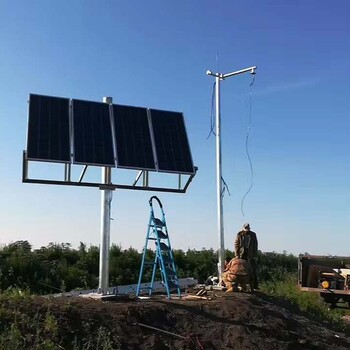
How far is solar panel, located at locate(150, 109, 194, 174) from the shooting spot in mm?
12859

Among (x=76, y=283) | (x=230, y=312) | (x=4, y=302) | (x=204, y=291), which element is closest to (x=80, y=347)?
(x=4, y=302)

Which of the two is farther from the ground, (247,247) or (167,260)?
(247,247)

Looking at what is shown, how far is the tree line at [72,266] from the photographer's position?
63.6 feet

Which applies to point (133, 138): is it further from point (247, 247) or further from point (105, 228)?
point (247, 247)

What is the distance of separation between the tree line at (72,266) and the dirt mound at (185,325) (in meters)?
7.29

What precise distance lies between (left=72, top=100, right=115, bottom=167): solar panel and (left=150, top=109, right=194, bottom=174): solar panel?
1151mm

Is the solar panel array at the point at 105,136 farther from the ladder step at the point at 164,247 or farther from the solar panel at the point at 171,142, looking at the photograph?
the ladder step at the point at 164,247

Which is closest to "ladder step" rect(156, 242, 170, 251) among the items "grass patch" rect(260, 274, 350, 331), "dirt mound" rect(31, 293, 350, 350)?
"dirt mound" rect(31, 293, 350, 350)

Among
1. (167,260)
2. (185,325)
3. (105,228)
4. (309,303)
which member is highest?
(105,228)

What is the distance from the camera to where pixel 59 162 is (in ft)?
37.7

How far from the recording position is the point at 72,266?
22.0 m

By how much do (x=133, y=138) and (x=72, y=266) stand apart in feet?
33.8

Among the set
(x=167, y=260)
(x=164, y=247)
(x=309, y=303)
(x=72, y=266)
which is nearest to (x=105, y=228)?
(x=164, y=247)

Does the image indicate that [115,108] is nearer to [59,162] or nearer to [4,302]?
[59,162]
